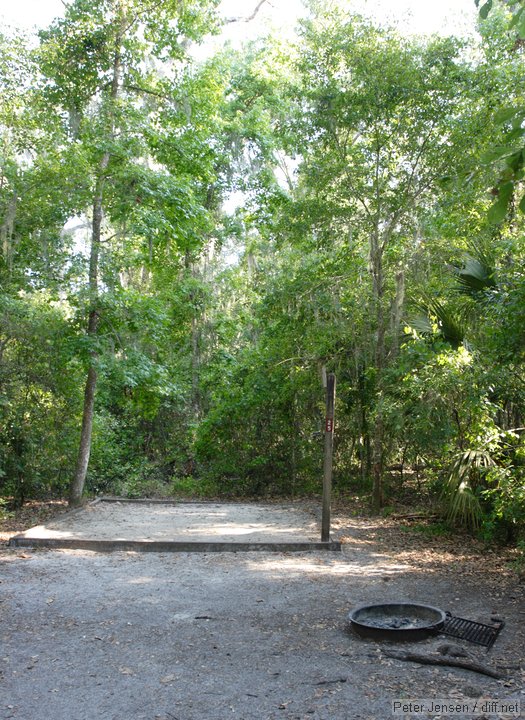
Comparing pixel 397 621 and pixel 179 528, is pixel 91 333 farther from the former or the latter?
pixel 397 621

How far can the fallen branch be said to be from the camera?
12.4 feet

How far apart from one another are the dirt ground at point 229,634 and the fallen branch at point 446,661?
0.13 ft

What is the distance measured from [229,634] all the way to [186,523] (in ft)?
15.6

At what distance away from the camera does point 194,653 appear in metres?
4.21

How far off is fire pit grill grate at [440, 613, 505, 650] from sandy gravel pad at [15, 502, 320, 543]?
3233 millimetres

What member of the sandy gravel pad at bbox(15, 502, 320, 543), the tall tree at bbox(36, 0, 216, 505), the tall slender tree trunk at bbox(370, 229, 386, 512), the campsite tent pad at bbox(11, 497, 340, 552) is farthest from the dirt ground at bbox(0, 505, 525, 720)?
the tall tree at bbox(36, 0, 216, 505)

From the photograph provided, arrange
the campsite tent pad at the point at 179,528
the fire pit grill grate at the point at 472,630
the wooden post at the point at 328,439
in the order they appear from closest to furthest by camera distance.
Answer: the fire pit grill grate at the point at 472,630, the wooden post at the point at 328,439, the campsite tent pad at the point at 179,528

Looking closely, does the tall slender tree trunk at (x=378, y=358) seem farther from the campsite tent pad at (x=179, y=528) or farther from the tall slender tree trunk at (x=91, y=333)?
the tall slender tree trunk at (x=91, y=333)

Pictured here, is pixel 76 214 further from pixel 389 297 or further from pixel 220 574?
pixel 220 574

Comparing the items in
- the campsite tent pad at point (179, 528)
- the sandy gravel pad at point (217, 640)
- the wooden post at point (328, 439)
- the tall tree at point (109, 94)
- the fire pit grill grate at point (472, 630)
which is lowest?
the sandy gravel pad at point (217, 640)

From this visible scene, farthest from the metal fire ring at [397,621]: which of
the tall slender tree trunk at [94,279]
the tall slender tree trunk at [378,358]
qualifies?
the tall slender tree trunk at [94,279]

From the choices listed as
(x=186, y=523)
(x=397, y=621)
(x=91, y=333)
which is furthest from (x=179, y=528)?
(x=397, y=621)

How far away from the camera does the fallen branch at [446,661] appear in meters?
3.77

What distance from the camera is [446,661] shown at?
3.89 metres
